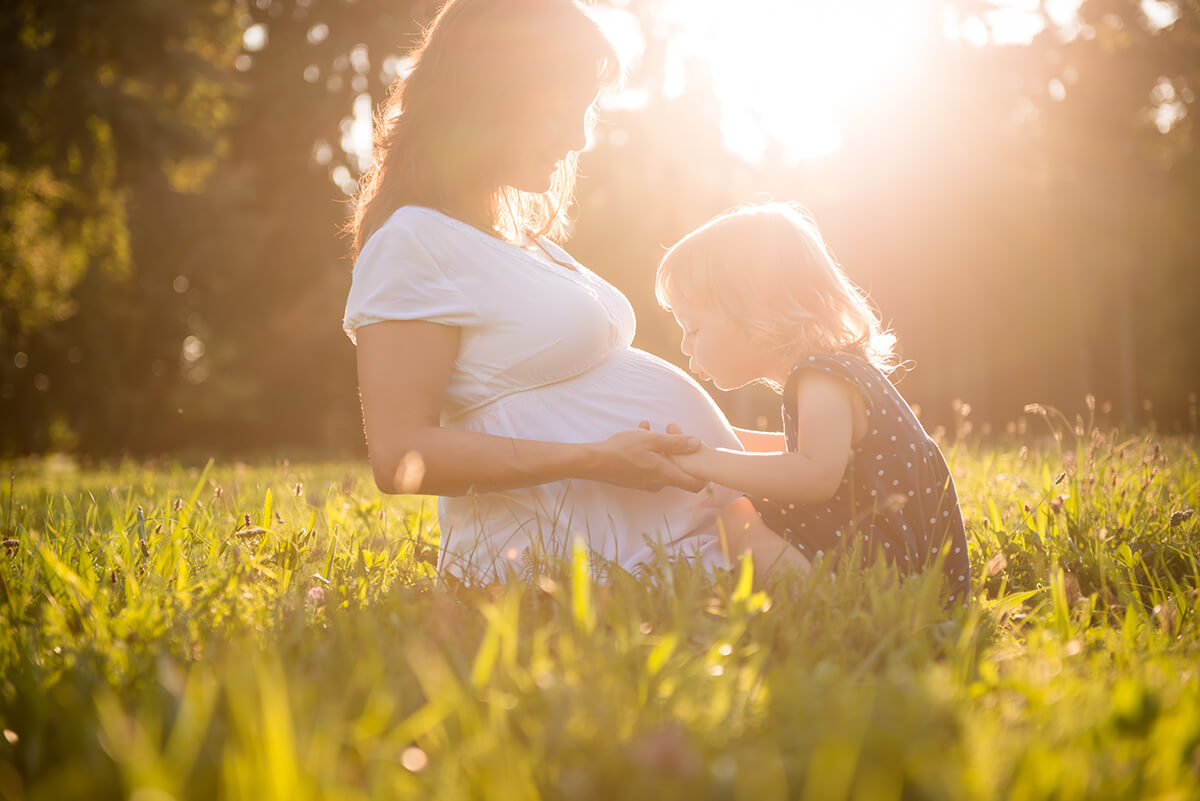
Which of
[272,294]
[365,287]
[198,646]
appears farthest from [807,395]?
[272,294]

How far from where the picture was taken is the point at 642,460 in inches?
91.0

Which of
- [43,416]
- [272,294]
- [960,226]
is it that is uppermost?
[960,226]

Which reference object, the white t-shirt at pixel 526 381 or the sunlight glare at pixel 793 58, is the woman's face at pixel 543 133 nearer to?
the white t-shirt at pixel 526 381

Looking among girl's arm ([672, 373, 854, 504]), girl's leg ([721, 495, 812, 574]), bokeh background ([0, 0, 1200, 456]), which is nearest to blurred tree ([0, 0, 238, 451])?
bokeh background ([0, 0, 1200, 456])

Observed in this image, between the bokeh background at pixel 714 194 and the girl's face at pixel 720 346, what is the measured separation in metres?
16.6

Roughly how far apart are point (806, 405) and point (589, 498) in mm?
697

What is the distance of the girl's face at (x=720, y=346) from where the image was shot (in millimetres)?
2760

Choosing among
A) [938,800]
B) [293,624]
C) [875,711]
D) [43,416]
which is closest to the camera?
[938,800]

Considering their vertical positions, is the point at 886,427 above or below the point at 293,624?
above

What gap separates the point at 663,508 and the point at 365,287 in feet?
3.57

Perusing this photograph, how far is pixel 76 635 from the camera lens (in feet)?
6.02

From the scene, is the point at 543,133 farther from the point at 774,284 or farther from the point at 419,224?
the point at 774,284

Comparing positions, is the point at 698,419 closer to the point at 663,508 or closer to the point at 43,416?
the point at 663,508

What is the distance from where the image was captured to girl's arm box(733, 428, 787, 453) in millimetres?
3104
